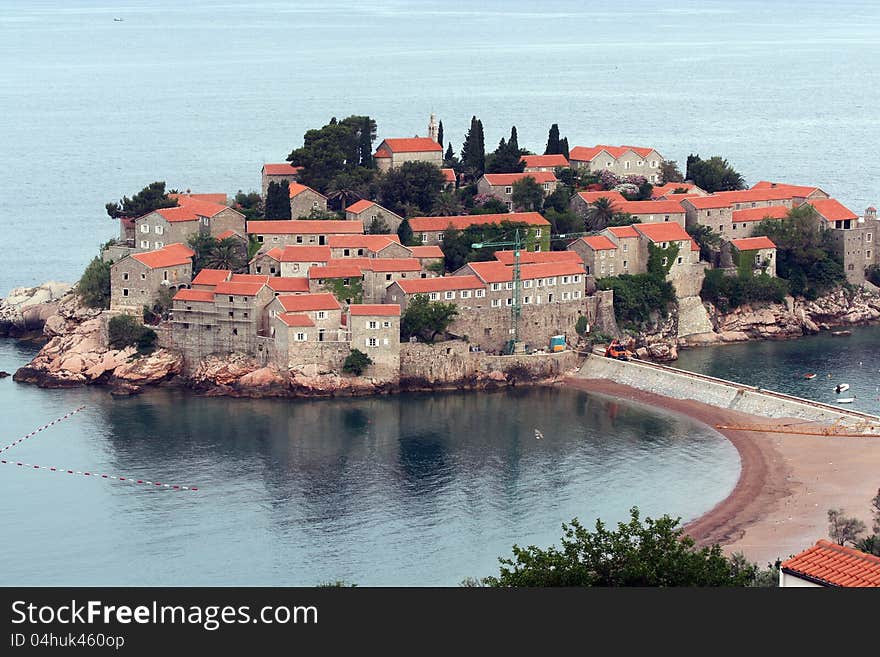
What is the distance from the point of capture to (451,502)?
6034 centimetres

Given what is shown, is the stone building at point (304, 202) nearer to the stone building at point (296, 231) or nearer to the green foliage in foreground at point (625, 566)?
the stone building at point (296, 231)

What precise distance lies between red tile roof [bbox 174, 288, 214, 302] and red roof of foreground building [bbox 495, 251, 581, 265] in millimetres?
13520

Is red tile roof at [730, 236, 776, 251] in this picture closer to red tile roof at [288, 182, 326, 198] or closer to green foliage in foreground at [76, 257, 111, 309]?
red tile roof at [288, 182, 326, 198]

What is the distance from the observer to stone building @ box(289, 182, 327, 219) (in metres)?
84.4

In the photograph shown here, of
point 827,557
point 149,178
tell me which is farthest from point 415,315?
point 149,178

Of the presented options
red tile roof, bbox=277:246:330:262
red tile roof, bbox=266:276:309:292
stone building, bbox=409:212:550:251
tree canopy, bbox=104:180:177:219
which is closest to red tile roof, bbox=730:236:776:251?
stone building, bbox=409:212:550:251

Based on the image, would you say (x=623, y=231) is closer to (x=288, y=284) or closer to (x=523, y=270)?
(x=523, y=270)

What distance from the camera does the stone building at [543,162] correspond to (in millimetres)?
92438

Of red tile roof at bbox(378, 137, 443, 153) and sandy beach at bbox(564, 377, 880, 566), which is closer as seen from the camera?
sandy beach at bbox(564, 377, 880, 566)

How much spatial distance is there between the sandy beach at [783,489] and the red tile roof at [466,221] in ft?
51.3

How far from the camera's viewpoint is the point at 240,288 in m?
75.9

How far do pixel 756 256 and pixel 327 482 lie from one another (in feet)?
107

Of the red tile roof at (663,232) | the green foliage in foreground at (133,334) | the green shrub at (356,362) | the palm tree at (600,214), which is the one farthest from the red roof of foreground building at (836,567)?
the palm tree at (600,214)

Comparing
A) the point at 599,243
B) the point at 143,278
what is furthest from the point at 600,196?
the point at 143,278
